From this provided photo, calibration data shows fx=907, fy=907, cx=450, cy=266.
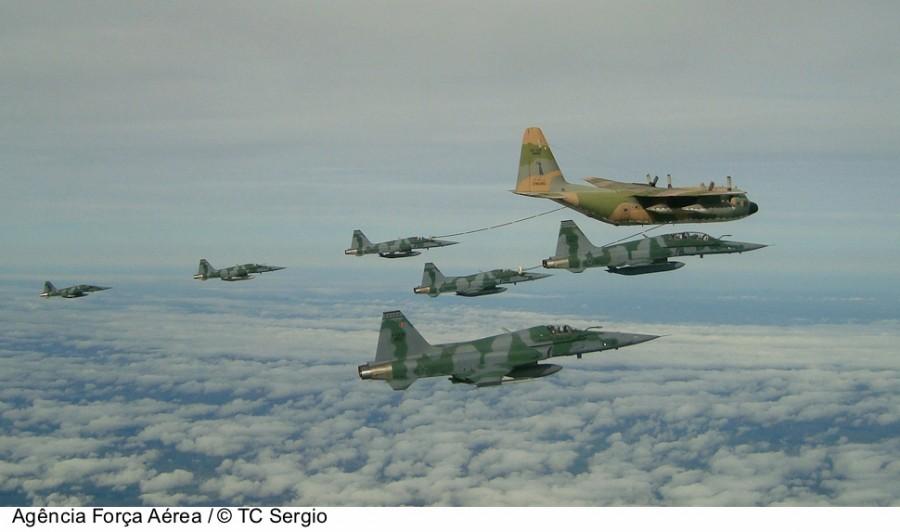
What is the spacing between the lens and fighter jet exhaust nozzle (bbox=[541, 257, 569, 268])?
85.6m

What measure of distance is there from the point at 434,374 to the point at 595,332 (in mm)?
14649

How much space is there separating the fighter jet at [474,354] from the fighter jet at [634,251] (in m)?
10.2

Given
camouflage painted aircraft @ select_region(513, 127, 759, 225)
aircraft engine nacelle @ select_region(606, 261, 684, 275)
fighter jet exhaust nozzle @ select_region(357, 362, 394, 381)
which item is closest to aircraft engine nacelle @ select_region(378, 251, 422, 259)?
aircraft engine nacelle @ select_region(606, 261, 684, 275)

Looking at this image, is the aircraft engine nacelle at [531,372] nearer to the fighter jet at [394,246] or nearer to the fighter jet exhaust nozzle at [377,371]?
the fighter jet exhaust nozzle at [377,371]

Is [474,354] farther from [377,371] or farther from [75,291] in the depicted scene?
[75,291]

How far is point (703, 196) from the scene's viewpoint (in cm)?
7544

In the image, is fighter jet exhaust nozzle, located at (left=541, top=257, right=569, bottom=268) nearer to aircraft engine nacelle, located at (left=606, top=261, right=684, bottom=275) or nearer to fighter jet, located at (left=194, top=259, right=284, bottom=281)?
aircraft engine nacelle, located at (left=606, top=261, right=684, bottom=275)

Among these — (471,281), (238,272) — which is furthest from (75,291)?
(471,281)

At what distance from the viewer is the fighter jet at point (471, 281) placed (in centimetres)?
11744

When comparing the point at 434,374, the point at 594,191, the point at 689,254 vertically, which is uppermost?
the point at 594,191

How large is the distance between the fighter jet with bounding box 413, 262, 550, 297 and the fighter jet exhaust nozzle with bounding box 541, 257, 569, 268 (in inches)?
1067

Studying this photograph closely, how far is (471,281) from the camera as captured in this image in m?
121
